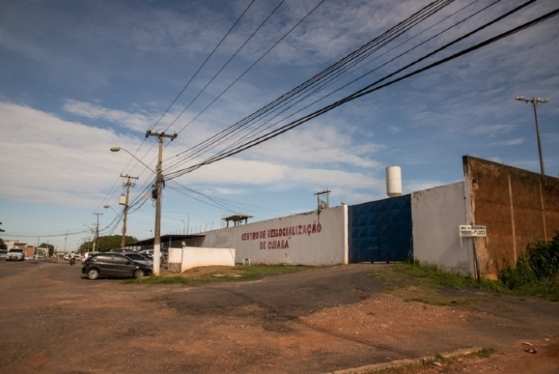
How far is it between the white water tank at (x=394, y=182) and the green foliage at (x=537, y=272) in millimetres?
6501

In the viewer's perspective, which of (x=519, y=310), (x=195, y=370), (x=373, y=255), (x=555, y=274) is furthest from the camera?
(x=373, y=255)

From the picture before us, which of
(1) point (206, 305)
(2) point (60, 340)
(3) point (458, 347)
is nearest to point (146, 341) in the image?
(2) point (60, 340)

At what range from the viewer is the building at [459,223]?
690 inches

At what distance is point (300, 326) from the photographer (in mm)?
9758

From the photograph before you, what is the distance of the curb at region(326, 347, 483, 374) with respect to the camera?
20.7 ft

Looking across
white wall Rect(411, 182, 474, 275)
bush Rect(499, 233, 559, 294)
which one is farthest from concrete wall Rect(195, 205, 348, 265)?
bush Rect(499, 233, 559, 294)

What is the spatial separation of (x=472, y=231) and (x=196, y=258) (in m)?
18.6

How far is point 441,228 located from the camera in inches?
733

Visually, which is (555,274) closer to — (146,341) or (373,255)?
(373,255)

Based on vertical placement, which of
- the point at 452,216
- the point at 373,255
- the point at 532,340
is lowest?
the point at 532,340

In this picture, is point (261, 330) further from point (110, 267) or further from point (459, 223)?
point (110, 267)

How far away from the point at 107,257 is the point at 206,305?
49.2 ft

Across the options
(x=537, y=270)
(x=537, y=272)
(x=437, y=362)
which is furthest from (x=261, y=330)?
(x=537, y=270)

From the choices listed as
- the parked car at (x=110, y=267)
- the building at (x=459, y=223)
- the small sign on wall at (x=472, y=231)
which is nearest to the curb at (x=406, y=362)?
the small sign on wall at (x=472, y=231)
